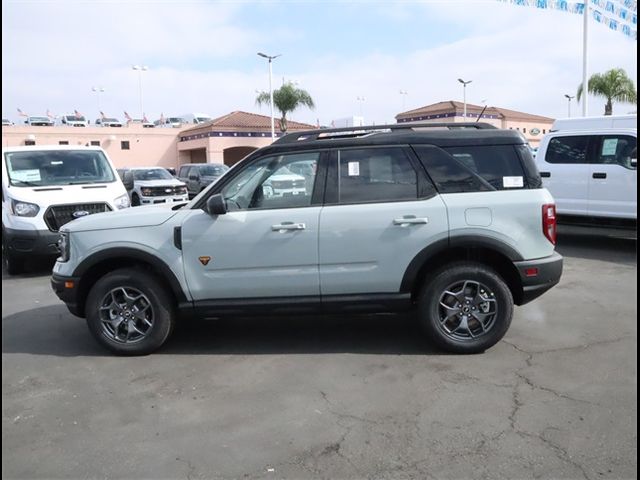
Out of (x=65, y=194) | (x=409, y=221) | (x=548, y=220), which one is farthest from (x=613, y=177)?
(x=65, y=194)

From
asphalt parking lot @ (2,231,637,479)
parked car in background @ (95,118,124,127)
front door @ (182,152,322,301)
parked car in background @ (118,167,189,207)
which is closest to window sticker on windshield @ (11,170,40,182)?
asphalt parking lot @ (2,231,637,479)

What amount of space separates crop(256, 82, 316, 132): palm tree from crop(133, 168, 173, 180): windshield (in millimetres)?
24001

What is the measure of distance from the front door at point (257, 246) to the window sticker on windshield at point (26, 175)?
18.9ft

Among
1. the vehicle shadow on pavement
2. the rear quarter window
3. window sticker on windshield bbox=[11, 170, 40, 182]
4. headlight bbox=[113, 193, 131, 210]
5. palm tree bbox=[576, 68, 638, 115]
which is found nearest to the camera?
the rear quarter window

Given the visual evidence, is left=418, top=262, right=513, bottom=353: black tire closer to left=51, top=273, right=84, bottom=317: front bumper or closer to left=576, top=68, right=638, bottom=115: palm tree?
left=51, top=273, right=84, bottom=317: front bumper

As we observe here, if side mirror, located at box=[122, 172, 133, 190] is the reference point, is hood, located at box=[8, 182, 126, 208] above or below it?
below

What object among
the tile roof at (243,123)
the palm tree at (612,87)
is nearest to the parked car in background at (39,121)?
the tile roof at (243,123)

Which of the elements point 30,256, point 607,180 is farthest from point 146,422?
point 607,180

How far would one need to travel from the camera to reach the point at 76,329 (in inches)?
227

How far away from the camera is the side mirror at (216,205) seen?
4.55 metres

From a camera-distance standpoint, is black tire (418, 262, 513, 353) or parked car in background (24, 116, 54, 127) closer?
black tire (418, 262, 513, 353)

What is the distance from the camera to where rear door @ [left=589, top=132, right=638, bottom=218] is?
9.13 meters

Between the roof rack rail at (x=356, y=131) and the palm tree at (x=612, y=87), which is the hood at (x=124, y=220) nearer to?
the roof rack rail at (x=356, y=131)

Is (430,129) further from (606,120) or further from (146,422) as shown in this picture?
(606,120)
